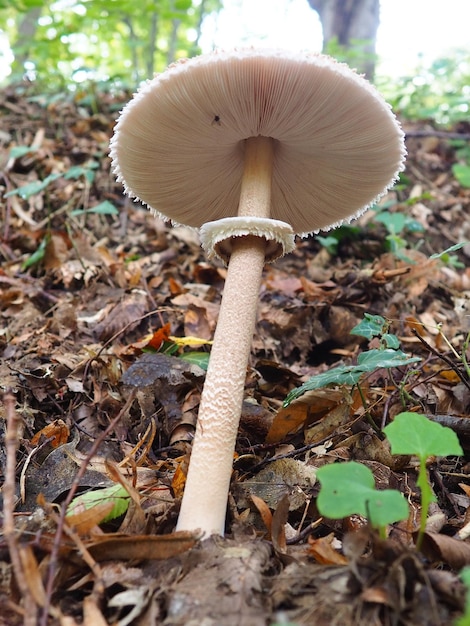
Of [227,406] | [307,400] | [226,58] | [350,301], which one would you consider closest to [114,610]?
[227,406]

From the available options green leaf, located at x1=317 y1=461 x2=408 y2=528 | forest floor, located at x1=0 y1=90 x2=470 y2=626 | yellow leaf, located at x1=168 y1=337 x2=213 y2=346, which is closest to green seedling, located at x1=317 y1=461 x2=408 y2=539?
green leaf, located at x1=317 y1=461 x2=408 y2=528

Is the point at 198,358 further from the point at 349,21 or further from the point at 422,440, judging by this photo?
the point at 349,21

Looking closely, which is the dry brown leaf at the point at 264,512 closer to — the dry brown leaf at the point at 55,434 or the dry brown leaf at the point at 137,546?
the dry brown leaf at the point at 137,546

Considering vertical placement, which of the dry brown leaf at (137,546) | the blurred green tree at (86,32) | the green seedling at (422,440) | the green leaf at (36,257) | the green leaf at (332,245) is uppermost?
the blurred green tree at (86,32)

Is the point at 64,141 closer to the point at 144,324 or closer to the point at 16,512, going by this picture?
the point at 144,324

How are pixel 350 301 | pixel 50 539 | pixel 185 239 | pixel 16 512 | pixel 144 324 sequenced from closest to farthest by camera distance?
1. pixel 50 539
2. pixel 16 512
3. pixel 144 324
4. pixel 350 301
5. pixel 185 239

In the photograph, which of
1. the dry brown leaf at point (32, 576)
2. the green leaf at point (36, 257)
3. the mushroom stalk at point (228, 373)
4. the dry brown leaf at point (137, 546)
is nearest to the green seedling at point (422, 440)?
the mushroom stalk at point (228, 373)

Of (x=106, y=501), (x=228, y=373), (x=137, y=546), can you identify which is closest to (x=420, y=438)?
(x=228, y=373)

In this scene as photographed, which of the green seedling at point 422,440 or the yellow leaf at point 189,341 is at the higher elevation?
the yellow leaf at point 189,341
